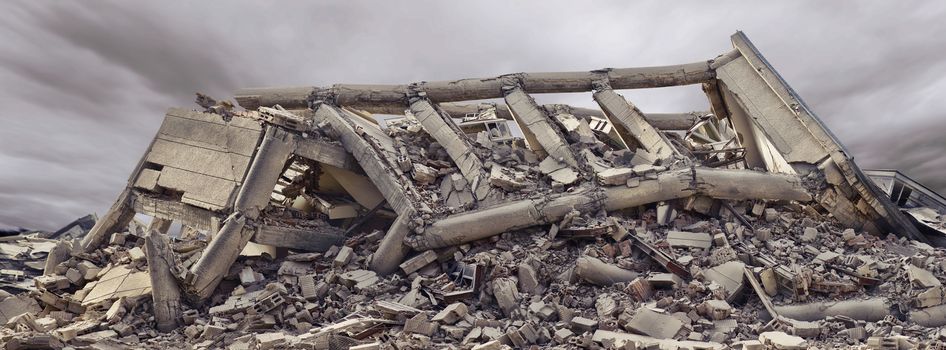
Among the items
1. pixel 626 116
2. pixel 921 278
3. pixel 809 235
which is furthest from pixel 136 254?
pixel 921 278

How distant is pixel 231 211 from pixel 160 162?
6.48 feet

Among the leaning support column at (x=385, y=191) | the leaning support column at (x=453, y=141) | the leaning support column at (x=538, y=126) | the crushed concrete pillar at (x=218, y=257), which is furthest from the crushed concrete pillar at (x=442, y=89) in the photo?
the crushed concrete pillar at (x=218, y=257)

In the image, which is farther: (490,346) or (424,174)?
(424,174)

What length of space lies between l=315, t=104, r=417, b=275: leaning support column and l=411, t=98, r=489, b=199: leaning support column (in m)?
1.06

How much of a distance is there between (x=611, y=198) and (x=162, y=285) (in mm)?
6492

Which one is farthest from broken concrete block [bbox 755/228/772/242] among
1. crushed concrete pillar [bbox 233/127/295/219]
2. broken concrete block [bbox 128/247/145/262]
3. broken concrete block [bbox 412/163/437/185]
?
broken concrete block [bbox 128/247/145/262]

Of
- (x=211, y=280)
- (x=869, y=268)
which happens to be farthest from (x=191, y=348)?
(x=869, y=268)

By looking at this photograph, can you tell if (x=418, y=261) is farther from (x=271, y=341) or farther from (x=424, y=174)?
(x=271, y=341)

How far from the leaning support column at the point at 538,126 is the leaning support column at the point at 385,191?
2587 millimetres

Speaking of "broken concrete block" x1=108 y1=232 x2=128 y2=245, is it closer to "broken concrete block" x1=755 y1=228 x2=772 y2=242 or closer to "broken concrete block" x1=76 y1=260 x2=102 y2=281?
"broken concrete block" x1=76 y1=260 x2=102 y2=281

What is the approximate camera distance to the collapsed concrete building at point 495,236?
749cm

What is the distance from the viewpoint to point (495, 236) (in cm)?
937

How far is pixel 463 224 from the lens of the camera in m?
9.29

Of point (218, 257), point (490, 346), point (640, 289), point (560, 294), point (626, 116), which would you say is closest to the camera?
point (490, 346)
